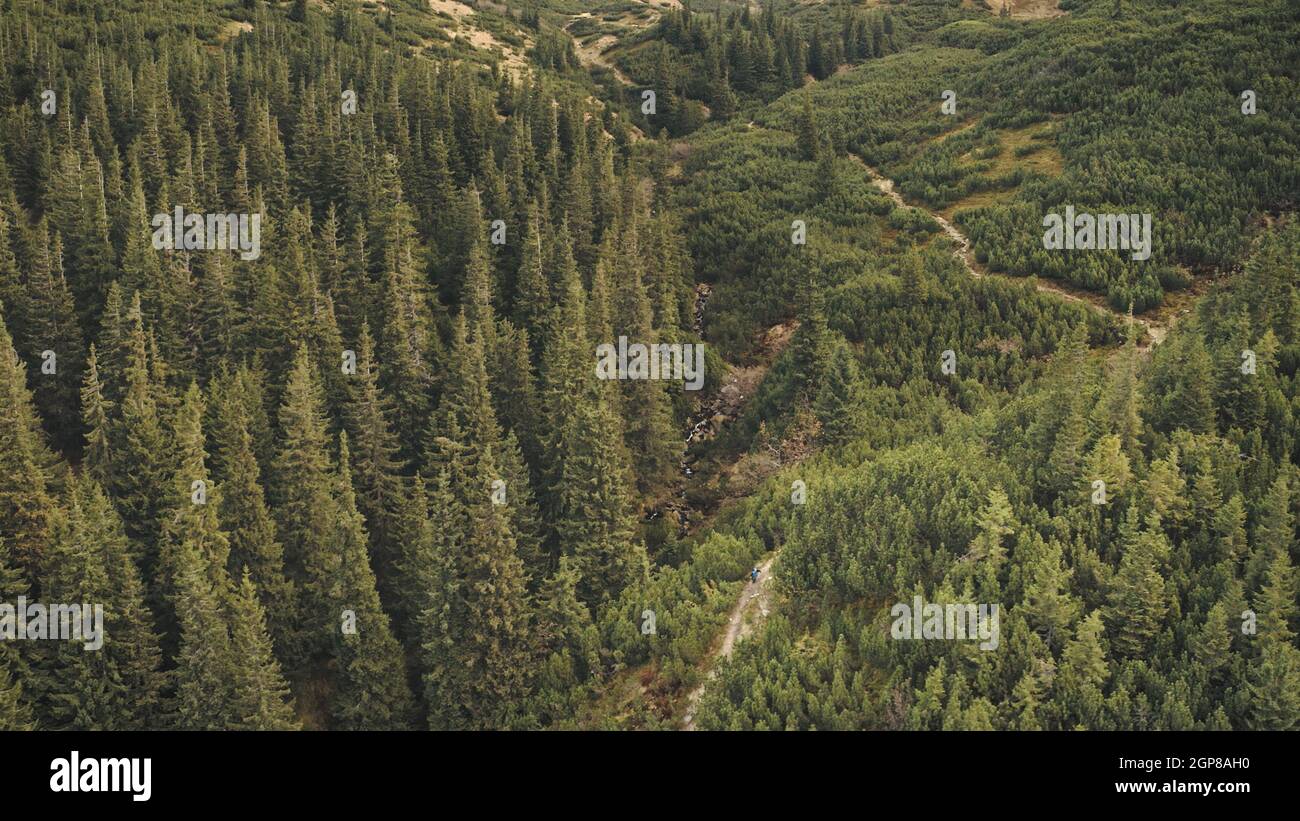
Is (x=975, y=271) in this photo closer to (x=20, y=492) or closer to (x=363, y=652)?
(x=363, y=652)

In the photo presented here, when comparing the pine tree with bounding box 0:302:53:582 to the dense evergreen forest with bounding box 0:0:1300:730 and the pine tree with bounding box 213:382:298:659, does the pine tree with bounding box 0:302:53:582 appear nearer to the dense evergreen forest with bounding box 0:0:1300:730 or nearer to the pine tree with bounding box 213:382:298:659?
the dense evergreen forest with bounding box 0:0:1300:730

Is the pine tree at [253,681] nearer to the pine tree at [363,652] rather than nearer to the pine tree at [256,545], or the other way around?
the pine tree at [363,652]

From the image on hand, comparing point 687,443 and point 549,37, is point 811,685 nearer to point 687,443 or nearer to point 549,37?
point 687,443

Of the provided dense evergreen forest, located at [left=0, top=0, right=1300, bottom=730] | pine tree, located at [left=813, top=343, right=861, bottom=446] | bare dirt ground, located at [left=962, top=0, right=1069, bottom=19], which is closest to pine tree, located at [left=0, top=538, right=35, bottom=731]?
dense evergreen forest, located at [left=0, top=0, right=1300, bottom=730]

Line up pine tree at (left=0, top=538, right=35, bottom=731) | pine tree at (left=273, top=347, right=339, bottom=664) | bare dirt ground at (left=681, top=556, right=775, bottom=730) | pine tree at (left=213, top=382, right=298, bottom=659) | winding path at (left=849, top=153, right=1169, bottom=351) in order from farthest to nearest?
winding path at (left=849, top=153, right=1169, bottom=351), pine tree at (left=273, top=347, right=339, bottom=664), pine tree at (left=213, top=382, right=298, bottom=659), bare dirt ground at (left=681, top=556, right=775, bottom=730), pine tree at (left=0, top=538, right=35, bottom=731)

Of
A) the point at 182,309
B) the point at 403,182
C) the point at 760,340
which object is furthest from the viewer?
the point at 403,182
